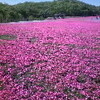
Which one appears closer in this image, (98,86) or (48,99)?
(48,99)

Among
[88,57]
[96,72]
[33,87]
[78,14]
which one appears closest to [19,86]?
[33,87]

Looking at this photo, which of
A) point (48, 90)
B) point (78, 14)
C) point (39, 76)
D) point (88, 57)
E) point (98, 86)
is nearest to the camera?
point (48, 90)

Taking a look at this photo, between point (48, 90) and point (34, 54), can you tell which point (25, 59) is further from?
point (48, 90)

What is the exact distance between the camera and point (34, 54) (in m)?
11.5

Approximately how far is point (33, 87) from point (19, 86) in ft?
1.60

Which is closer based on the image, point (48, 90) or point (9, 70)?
point (48, 90)

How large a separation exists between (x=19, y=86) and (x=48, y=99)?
1352 mm

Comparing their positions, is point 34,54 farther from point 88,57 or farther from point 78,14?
point 78,14

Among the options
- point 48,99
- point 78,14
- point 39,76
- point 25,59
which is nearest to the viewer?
point 48,99

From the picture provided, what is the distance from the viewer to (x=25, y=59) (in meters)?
10.5

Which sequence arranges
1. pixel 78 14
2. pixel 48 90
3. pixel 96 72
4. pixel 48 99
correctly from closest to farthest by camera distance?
pixel 48 99 < pixel 48 90 < pixel 96 72 < pixel 78 14

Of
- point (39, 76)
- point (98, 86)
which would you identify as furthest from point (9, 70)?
point (98, 86)

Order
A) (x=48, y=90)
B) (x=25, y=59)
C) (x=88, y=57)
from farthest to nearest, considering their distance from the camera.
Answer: (x=88, y=57)
(x=25, y=59)
(x=48, y=90)

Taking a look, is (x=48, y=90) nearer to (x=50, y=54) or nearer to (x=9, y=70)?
(x=9, y=70)
